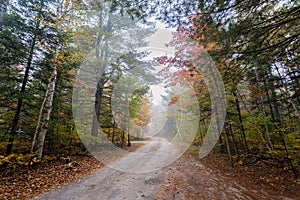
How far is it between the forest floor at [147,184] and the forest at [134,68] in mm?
491

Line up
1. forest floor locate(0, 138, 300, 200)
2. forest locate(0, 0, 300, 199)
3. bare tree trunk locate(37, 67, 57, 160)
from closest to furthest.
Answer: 1. forest locate(0, 0, 300, 199)
2. forest floor locate(0, 138, 300, 200)
3. bare tree trunk locate(37, 67, 57, 160)

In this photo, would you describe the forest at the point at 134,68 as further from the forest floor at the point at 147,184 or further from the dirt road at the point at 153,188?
the dirt road at the point at 153,188

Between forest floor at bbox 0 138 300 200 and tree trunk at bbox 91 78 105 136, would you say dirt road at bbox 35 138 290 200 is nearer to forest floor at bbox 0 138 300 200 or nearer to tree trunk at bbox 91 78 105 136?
forest floor at bbox 0 138 300 200

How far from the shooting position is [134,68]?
10.5 meters

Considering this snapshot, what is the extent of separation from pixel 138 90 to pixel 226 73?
7144 millimetres

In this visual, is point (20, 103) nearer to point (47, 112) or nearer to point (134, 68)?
point (47, 112)

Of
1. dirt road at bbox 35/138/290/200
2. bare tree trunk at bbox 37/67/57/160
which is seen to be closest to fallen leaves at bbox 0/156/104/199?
dirt road at bbox 35/138/290/200

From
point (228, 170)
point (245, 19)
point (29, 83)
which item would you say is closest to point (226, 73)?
point (245, 19)

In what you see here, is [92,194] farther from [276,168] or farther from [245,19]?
[276,168]

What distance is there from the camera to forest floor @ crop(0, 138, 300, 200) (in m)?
3.70

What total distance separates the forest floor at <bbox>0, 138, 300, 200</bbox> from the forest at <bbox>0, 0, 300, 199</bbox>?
0.49 metres

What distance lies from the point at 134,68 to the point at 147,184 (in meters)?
7.85

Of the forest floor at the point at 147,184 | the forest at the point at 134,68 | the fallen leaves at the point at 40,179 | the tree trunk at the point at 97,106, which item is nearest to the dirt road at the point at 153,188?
the forest floor at the point at 147,184

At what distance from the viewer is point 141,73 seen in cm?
1079
